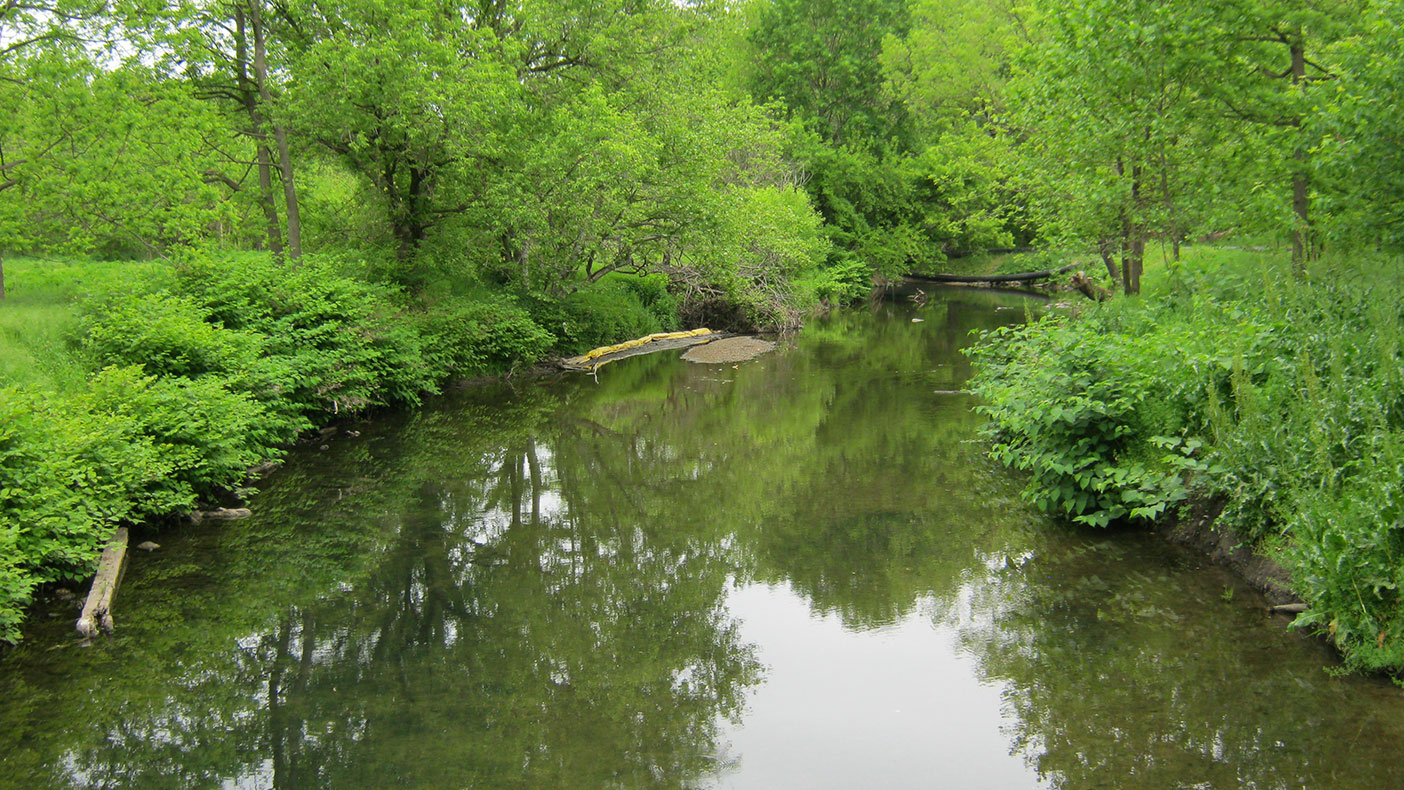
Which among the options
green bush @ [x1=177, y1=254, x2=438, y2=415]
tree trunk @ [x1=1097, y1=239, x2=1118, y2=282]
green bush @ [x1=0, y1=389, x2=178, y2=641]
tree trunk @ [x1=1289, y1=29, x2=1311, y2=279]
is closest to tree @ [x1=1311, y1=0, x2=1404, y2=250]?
tree trunk @ [x1=1289, y1=29, x2=1311, y2=279]

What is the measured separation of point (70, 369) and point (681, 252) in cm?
1429

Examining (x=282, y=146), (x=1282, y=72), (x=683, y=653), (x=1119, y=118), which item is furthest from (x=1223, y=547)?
(x=282, y=146)

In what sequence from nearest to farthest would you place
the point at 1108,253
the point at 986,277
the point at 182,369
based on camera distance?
1. the point at 182,369
2. the point at 1108,253
3. the point at 986,277

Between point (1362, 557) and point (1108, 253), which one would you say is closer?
point (1362, 557)

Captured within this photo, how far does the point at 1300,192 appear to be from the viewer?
10516 mm

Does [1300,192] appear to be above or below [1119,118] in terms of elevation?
below

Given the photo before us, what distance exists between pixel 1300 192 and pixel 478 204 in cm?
1484

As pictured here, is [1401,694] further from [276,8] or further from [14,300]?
[276,8]

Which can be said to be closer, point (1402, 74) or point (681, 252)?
point (1402, 74)

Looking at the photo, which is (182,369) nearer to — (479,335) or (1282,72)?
(479,335)

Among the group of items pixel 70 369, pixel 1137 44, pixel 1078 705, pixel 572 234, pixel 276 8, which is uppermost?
pixel 276 8

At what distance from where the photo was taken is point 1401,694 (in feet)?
19.2

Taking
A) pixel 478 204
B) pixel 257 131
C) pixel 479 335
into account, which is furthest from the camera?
pixel 478 204

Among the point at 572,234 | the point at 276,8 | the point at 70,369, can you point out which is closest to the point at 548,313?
the point at 572,234
